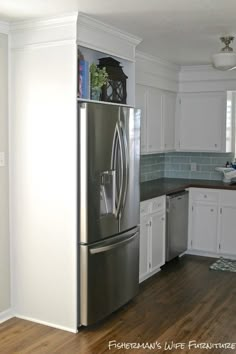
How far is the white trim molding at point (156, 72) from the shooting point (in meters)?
5.00

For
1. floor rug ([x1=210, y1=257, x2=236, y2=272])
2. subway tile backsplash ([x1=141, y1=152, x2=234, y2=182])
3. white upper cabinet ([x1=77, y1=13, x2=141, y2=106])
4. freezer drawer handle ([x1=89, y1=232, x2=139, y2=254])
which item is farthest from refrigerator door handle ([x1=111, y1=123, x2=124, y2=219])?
subway tile backsplash ([x1=141, y1=152, x2=234, y2=182])

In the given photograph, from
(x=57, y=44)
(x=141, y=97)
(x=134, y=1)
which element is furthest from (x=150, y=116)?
(x=134, y=1)

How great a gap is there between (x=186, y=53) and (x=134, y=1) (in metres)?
2.06

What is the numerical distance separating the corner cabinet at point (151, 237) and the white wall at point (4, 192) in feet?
4.50

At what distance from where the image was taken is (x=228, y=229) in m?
5.59

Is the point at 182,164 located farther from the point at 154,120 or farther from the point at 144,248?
the point at 144,248

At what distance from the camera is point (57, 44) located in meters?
3.50

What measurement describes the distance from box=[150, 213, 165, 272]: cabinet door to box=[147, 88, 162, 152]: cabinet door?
0.91 metres

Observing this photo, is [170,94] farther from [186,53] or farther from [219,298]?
[219,298]

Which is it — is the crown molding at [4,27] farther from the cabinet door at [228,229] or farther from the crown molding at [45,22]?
the cabinet door at [228,229]

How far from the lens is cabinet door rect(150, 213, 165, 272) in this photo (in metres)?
4.85

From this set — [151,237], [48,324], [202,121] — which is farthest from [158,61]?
[48,324]

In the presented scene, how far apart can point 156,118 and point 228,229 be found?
1586 mm

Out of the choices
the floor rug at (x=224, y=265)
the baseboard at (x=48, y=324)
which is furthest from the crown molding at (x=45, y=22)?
the floor rug at (x=224, y=265)
